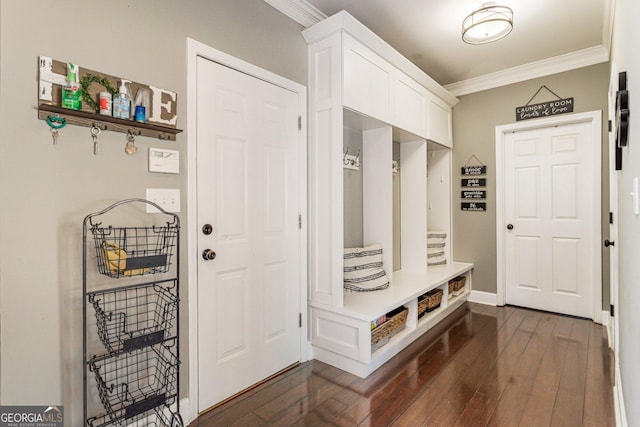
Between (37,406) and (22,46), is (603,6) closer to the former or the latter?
(22,46)

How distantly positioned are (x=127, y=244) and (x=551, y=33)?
3859mm

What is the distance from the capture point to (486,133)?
402 cm

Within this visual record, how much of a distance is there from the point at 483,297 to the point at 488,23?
3042 millimetres

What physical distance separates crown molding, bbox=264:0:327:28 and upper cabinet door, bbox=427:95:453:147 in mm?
1650

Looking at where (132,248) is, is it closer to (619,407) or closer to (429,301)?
(429,301)

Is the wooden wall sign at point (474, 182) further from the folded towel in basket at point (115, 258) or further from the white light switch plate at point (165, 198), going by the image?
the folded towel in basket at point (115, 258)

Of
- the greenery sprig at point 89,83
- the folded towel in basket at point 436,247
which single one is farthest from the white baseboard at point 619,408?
the greenery sprig at point 89,83

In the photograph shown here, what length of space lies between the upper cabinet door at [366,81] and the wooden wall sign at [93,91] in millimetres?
1221

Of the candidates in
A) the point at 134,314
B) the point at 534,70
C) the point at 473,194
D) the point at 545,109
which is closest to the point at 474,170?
the point at 473,194

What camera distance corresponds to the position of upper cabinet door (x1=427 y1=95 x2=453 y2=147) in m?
3.69

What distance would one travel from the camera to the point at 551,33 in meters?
3.02

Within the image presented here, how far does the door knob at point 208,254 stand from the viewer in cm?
194

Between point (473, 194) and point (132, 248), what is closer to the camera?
point (132, 248)

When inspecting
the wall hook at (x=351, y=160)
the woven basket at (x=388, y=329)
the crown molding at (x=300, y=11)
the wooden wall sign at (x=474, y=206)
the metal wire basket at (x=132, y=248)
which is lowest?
the woven basket at (x=388, y=329)
